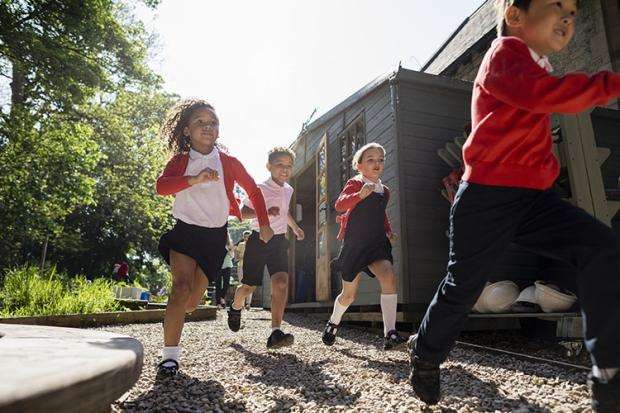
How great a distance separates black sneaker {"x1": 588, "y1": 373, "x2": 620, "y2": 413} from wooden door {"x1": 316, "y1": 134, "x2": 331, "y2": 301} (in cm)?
575

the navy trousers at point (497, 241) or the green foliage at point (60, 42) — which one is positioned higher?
the green foliage at point (60, 42)

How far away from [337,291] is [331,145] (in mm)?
2629

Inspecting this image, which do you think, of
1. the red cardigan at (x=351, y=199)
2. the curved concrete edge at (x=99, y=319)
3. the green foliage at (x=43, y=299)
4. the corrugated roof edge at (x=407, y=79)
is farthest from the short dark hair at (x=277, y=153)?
the green foliage at (x=43, y=299)

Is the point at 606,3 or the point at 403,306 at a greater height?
the point at 606,3

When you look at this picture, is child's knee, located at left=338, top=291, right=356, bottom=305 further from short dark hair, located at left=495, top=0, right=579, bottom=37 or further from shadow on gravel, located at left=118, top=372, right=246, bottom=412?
short dark hair, located at left=495, top=0, right=579, bottom=37

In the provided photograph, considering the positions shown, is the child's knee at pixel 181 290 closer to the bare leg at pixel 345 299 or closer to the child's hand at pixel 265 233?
the child's hand at pixel 265 233

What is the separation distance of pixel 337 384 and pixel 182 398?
812 mm

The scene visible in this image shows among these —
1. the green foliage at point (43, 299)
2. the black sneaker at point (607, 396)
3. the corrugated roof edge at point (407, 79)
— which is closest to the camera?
the black sneaker at point (607, 396)

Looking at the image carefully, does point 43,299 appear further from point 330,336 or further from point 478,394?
point 478,394

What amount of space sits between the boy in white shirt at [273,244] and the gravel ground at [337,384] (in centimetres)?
71

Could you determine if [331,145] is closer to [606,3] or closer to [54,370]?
[606,3]

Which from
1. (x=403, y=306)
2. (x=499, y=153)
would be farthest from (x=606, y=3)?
(x=499, y=153)

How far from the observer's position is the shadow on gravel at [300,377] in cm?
203

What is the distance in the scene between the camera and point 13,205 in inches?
395
